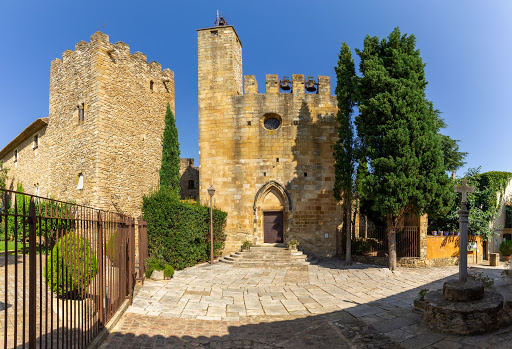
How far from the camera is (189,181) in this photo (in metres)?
25.9

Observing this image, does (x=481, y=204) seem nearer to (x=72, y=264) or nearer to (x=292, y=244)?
(x=292, y=244)

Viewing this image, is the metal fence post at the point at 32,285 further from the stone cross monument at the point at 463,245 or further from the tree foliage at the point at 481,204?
the tree foliage at the point at 481,204

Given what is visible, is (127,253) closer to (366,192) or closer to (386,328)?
(386,328)

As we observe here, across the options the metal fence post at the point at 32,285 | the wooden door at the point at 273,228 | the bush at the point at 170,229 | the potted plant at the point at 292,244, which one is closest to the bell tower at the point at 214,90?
the wooden door at the point at 273,228

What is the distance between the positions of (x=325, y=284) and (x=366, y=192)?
13.4ft

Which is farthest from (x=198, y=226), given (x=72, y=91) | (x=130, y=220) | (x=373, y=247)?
(x=72, y=91)

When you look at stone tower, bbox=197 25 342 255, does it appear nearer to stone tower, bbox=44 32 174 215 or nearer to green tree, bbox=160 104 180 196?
green tree, bbox=160 104 180 196

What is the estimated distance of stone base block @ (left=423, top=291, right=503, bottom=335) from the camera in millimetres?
5117

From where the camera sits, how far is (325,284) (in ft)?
32.9

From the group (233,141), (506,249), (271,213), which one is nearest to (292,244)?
(271,213)

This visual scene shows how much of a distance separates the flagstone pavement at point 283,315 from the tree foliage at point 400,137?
112 inches

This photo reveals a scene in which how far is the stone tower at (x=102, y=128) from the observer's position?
47.3 ft

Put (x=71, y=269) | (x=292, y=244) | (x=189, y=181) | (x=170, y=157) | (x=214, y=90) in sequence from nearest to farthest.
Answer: (x=71, y=269) < (x=292, y=244) < (x=214, y=90) < (x=170, y=157) < (x=189, y=181)

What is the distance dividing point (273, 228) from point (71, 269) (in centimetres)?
1276
